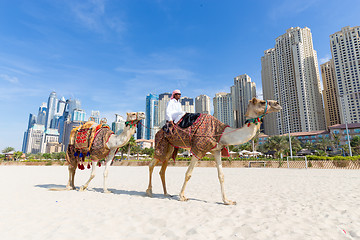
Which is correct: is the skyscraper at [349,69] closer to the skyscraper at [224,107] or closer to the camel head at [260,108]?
the skyscraper at [224,107]

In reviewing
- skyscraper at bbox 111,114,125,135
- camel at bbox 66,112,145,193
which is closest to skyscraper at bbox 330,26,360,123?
skyscraper at bbox 111,114,125,135

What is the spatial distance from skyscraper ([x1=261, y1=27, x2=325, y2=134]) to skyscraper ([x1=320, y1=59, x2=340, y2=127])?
1844 centimetres

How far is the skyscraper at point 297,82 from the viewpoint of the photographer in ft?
311

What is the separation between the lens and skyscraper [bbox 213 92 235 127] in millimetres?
130125

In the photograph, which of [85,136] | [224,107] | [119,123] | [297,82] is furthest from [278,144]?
[224,107]

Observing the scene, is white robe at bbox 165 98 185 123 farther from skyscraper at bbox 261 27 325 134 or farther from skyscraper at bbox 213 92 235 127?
skyscraper at bbox 213 92 235 127

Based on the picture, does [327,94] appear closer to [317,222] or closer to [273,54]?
[273,54]

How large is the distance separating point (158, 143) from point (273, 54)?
391ft

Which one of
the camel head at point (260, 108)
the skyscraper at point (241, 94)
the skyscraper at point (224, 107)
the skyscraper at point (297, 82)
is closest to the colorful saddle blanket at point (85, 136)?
the camel head at point (260, 108)

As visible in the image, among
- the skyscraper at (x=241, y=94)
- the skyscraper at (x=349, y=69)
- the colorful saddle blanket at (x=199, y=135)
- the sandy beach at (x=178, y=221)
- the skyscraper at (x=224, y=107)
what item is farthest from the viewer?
the skyscraper at (x=224, y=107)

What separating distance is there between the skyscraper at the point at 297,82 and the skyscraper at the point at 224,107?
29.8 metres

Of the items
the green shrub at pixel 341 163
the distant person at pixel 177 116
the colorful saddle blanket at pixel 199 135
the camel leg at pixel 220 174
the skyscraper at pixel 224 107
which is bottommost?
the green shrub at pixel 341 163

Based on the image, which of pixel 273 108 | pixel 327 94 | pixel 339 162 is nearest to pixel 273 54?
pixel 327 94

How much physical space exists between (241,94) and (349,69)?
5209 centimetres
